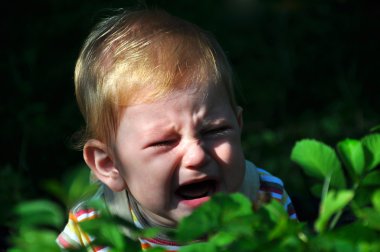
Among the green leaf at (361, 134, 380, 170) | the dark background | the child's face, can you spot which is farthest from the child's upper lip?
the dark background

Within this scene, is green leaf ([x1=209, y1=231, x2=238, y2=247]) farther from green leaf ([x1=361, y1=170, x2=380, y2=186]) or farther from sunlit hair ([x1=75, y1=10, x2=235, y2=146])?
sunlit hair ([x1=75, y1=10, x2=235, y2=146])

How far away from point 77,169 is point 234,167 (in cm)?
150

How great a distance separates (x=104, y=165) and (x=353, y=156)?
1.71 metres

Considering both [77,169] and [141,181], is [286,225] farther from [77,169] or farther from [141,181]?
[141,181]

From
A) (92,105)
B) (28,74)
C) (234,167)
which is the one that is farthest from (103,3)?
(234,167)

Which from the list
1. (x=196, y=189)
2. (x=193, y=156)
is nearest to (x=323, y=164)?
(x=193, y=156)

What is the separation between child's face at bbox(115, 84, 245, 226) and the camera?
7.75ft

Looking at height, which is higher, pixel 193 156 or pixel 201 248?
pixel 201 248

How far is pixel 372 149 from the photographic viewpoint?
1151 mm

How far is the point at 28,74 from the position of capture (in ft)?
18.2

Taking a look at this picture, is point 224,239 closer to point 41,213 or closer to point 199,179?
point 41,213

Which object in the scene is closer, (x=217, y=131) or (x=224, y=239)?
(x=224, y=239)

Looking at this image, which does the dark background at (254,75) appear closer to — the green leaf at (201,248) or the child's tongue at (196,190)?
the child's tongue at (196,190)

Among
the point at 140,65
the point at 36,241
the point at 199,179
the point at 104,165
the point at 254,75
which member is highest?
the point at 36,241
